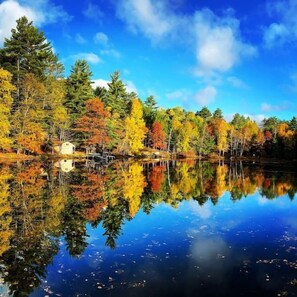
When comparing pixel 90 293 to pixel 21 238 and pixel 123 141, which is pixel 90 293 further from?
pixel 123 141

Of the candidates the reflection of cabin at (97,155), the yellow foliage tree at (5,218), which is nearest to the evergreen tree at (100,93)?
the reflection of cabin at (97,155)

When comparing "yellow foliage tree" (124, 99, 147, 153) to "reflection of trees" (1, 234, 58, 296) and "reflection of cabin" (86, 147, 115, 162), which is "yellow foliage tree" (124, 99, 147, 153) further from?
"reflection of trees" (1, 234, 58, 296)

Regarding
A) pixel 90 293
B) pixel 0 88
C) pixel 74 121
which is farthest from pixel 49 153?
pixel 90 293

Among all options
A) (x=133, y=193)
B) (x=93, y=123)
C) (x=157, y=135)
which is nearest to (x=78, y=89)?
Result: (x=93, y=123)

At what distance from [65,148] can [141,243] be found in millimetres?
59507

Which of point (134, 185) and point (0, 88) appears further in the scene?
point (0, 88)

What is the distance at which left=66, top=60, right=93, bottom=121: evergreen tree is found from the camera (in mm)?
78125

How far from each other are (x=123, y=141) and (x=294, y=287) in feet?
253

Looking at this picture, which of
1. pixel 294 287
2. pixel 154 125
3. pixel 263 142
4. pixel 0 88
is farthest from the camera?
pixel 263 142

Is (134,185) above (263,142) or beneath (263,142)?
beneath

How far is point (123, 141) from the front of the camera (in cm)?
8744

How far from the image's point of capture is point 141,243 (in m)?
16.5

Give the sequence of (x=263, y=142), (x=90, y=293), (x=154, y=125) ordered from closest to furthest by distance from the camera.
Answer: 1. (x=90, y=293)
2. (x=154, y=125)
3. (x=263, y=142)

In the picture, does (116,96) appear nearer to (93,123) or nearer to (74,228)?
(93,123)
